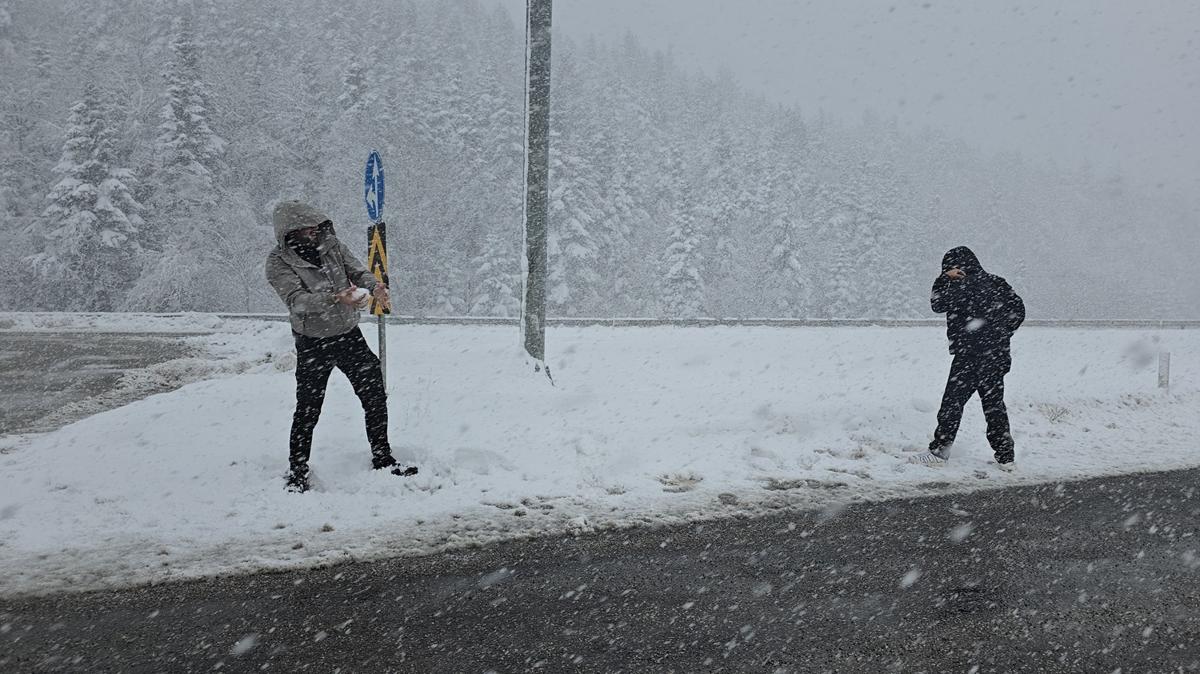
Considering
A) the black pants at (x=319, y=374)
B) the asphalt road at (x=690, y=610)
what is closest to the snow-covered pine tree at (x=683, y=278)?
the black pants at (x=319, y=374)

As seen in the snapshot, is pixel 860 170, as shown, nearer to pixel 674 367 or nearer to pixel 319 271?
pixel 674 367

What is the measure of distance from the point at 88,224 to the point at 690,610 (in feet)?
113

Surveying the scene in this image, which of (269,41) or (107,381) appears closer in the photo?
(107,381)

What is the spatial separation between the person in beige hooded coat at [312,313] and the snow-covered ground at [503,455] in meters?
0.62

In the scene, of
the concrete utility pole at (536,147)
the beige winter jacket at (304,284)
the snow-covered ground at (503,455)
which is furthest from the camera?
the concrete utility pole at (536,147)

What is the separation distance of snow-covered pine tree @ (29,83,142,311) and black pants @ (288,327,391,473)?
3093 centimetres

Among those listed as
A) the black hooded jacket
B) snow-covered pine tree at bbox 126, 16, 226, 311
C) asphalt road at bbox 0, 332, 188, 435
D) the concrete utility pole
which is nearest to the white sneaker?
the black hooded jacket

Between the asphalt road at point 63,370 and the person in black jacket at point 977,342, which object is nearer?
the person in black jacket at point 977,342

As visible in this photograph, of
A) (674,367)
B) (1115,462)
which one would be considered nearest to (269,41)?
(674,367)

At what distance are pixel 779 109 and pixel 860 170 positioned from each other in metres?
15.8

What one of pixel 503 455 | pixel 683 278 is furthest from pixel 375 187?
pixel 683 278

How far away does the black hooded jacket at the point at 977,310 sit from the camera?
675 centimetres

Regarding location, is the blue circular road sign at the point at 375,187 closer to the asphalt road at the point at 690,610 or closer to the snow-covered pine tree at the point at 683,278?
the asphalt road at the point at 690,610

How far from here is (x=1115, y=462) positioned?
7082 mm
